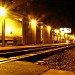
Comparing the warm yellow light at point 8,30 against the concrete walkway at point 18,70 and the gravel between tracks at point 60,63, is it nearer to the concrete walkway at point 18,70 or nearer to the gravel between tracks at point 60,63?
the gravel between tracks at point 60,63

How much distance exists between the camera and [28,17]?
2380cm

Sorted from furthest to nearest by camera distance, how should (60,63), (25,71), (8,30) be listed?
1. (8,30)
2. (60,63)
3. (25,71)

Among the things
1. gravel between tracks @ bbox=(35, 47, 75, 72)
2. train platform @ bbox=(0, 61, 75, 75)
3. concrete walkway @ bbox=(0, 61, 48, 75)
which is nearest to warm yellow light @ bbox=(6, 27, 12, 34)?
gravel between tracks @ bbox=(35, 47, 75, 72)

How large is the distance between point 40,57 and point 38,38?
64.0 ft

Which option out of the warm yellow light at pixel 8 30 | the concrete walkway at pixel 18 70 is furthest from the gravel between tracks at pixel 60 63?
the warm yellow light at pixel 8 30

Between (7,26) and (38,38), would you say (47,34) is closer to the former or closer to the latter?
(38,38)

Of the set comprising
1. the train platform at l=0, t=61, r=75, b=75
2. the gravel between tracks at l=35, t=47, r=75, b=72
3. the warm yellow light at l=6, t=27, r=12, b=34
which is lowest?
the gravel between tracks at l=35, t=47, r=75, b=72

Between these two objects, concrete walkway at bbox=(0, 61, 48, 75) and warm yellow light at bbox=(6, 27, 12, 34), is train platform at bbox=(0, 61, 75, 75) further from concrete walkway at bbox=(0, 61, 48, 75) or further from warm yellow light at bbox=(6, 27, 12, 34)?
warm yellow light at bbox=(6, 27, 12, 34)

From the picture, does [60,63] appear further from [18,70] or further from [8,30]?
[8,30]

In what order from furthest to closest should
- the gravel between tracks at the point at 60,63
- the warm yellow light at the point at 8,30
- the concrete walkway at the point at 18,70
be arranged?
the warm yellow light at the point at 8,30 → the gravel between tracks at the point at 60,63 → the concrete walkway at the point at 18,70

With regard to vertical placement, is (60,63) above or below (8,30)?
below

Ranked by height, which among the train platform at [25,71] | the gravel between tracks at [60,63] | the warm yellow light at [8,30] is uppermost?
the warm yellow light at [8,30]

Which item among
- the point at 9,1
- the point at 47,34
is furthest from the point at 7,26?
the point at 47,34

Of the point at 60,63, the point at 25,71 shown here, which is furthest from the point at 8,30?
the point at 25,71
